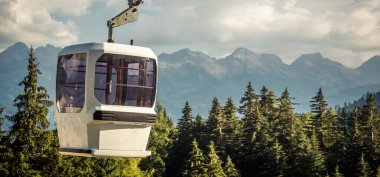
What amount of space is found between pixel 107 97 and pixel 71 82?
52.9 inches

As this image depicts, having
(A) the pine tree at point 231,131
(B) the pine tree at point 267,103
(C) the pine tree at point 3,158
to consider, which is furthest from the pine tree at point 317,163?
(C) the pine tree at point 3,158

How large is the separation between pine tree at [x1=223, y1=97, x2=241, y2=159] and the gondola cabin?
85282 millimetres

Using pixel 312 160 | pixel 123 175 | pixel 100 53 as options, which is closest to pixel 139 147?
pixel 100 53

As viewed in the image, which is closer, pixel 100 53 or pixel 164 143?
pixel 100 53

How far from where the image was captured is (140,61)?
16922 mm

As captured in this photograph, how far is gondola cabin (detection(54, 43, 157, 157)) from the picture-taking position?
16359 millimetres

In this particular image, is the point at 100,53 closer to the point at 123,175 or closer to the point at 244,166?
the point at 123,175

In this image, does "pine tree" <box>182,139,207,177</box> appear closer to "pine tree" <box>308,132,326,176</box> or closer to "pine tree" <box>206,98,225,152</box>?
A: "pine tree" <box>308,132,326,176</box>

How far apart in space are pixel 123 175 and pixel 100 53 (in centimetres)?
4621

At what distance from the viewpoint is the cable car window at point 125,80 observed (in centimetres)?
1641

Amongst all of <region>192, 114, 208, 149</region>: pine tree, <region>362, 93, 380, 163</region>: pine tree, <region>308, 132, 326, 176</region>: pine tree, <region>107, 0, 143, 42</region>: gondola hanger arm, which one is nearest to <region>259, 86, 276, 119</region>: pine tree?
<region>192, 114, 208, 149</region>: pine tree

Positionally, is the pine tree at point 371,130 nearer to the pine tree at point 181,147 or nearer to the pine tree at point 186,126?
the pine tree at point 181,147

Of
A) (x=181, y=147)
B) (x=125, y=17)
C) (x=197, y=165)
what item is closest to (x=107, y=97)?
(x=125, y=17)

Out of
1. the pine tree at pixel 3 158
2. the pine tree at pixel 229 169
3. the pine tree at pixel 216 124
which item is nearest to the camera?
the pine tree at pixel 3 158
